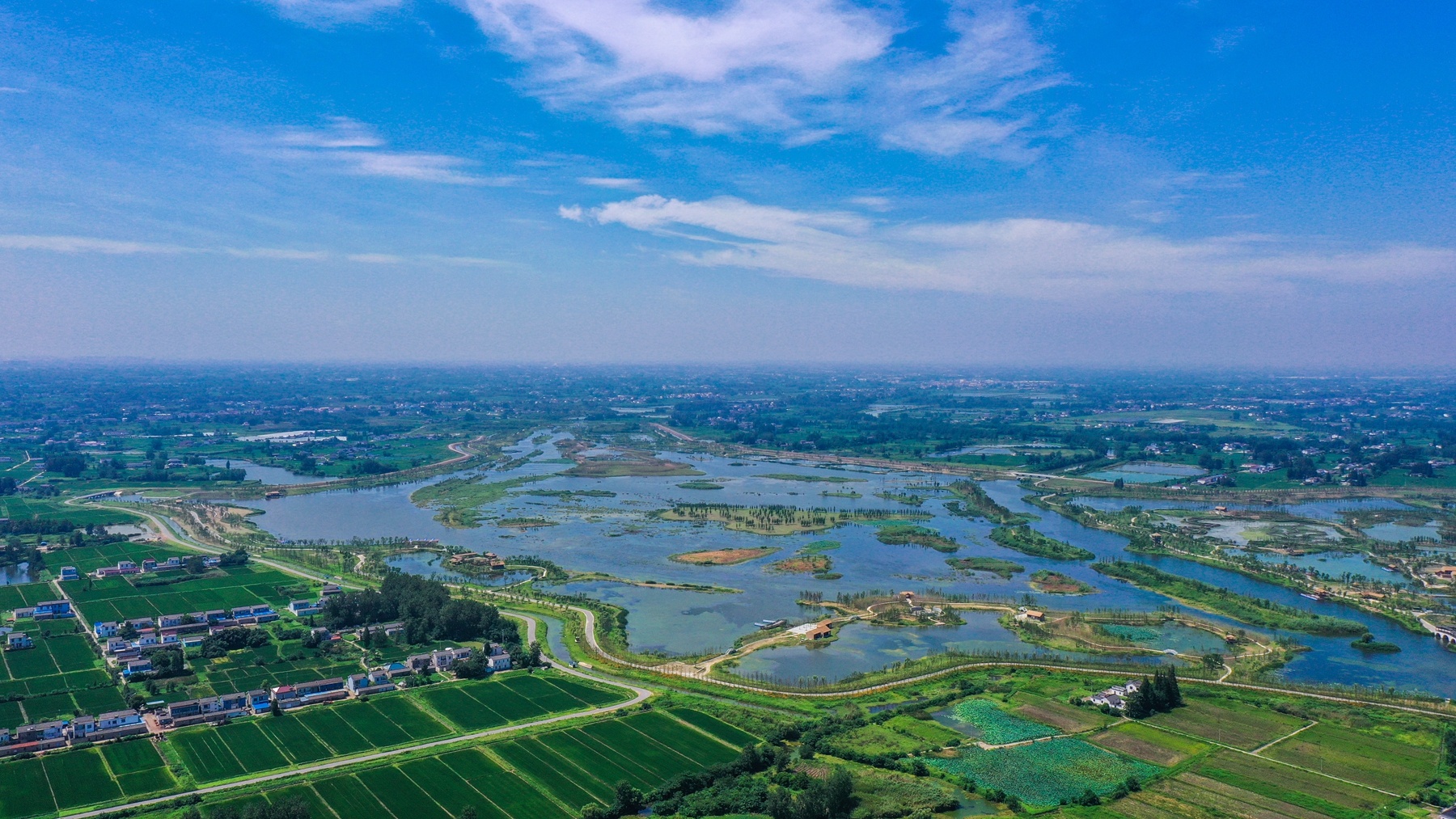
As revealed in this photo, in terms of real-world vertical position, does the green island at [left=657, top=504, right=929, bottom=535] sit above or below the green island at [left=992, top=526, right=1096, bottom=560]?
below

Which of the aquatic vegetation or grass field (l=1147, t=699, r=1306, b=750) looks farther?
the aquatic vegetation

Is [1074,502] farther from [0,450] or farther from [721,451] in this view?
[0,450]

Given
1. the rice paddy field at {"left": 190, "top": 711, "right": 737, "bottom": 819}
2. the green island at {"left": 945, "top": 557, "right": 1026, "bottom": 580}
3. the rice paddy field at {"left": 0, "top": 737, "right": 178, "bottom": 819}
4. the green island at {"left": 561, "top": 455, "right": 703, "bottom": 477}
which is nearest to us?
the rice paddy field at {"left": 0, "top": 737, "right": 178, "bottom": 819}

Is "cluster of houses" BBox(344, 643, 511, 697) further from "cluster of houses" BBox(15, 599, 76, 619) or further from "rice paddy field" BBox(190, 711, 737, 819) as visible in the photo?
"cluster of houses" BBox(15, 599, 76, 619)

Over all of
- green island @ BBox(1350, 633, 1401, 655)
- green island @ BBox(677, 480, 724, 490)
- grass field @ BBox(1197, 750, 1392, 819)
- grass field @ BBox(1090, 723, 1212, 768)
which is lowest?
green island @ BBox(677, 480, 724, 490)

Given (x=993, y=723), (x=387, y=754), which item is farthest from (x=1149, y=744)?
(x=387, y=754)

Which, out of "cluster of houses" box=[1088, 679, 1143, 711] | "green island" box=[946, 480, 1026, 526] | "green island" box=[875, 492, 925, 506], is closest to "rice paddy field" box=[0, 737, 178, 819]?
"cluster of houses" box=[1088, 679, 1143, 711]

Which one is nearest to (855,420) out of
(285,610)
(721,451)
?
(721,451)
